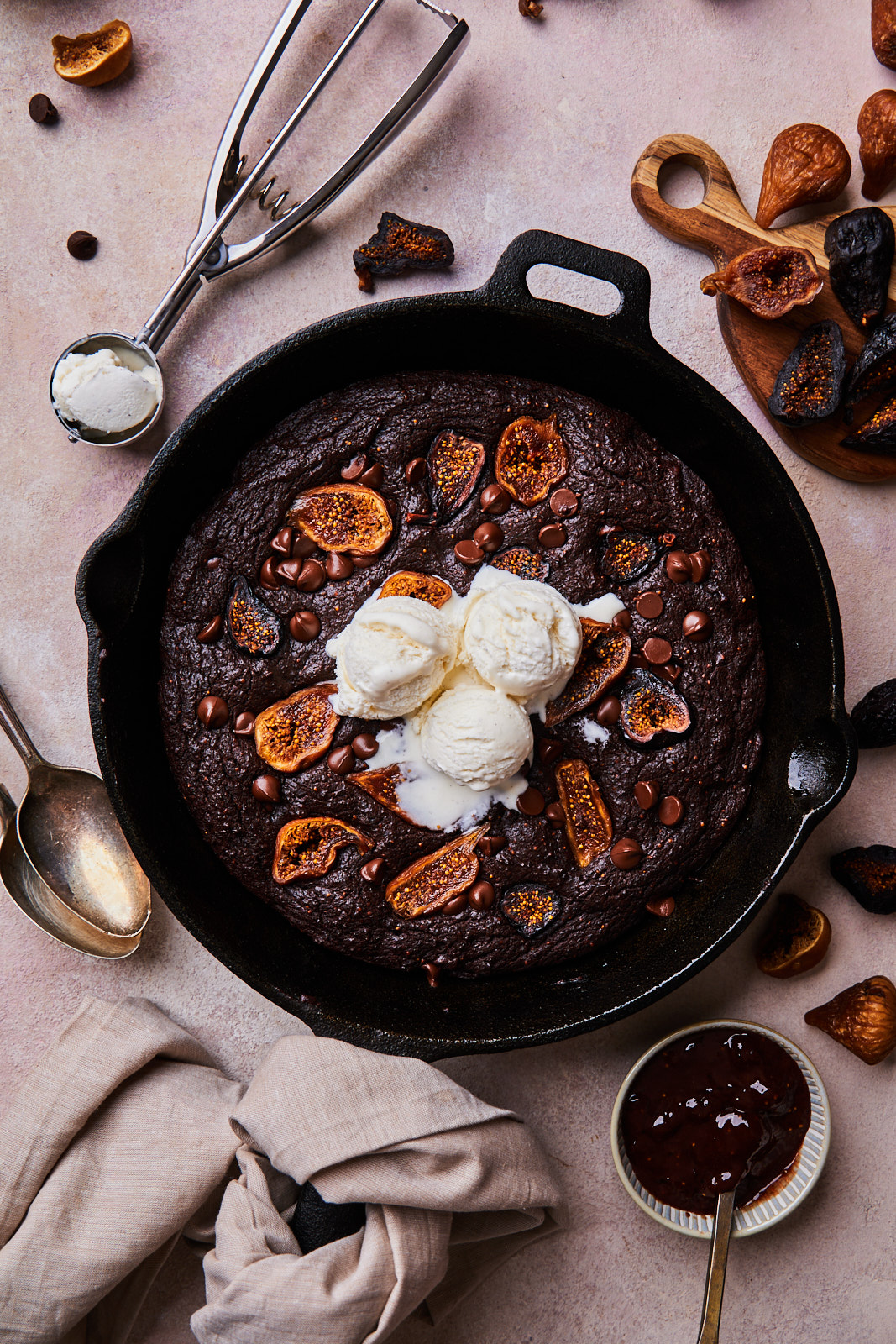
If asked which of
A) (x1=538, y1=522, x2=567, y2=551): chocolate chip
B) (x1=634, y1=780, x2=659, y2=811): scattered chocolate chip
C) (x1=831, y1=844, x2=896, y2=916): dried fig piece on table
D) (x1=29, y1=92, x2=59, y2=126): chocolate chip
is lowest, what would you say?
(x1=831, y1=844, x2=896, y2=916): dried fig piece on table

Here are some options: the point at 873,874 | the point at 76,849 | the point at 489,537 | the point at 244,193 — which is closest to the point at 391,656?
the point at 489,537

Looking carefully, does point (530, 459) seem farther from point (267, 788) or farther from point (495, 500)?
point (267, 788)

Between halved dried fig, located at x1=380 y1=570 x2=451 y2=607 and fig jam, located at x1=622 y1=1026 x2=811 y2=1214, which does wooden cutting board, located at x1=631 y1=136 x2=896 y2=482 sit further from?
fig jam, located at x1=622 y1=1026 x2=811 y2=1214

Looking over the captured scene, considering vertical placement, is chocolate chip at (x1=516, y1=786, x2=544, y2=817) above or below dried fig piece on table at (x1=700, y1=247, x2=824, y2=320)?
below

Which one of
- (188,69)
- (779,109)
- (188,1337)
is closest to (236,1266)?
(188,1337)

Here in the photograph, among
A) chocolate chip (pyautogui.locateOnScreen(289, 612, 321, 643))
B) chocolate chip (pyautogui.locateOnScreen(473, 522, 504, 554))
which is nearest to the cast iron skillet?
chocolate chip (pyautogui.locateOnScreen(289, 612, 321, 643))

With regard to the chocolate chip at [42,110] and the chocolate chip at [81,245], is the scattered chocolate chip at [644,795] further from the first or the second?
the chocolate chip at [42,110]

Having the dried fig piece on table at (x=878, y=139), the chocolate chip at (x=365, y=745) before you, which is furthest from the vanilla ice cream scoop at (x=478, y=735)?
the dried fig piece on table at (x=878, y=139)
